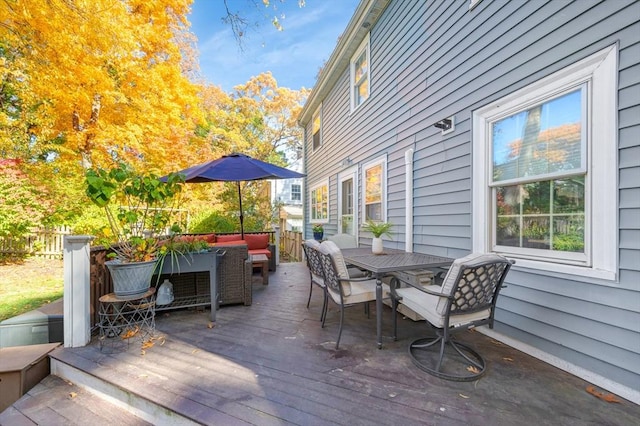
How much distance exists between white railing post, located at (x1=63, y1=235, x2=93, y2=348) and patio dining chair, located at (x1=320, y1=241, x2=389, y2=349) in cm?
221

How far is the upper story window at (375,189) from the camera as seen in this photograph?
15.9ft

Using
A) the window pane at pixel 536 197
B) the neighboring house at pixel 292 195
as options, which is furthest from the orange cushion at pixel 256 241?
the neighboring house at pixel 292 195

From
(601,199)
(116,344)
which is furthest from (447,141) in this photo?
(116,344)

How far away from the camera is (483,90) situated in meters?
2.89

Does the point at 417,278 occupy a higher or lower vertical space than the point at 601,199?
lower

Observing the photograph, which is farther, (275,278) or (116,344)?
Answer: (275,278)

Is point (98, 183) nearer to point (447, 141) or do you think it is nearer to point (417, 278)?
point (417, 278)

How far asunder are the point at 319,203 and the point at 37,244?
747 centimetres

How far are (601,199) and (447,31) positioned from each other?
2650 millimetres

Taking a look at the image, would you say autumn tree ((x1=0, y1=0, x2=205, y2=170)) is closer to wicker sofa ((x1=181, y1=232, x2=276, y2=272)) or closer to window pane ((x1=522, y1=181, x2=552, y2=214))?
wicker sofa ((x1=181, y1=232, x2=276, y2=272))

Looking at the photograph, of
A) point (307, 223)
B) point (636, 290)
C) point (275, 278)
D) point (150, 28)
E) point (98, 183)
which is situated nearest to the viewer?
point (636, 290)

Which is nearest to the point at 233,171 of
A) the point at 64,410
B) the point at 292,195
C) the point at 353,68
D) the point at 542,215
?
the point at 64,410

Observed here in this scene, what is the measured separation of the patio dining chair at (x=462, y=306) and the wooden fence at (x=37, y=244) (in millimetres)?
8508

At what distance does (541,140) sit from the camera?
7.87 feet
